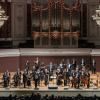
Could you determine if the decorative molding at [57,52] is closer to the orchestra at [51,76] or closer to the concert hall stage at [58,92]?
the orchestra at [51,76]

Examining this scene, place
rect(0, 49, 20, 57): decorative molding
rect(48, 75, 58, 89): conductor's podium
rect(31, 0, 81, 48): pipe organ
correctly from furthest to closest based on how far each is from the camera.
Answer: rect(31, 0, 81, 48): pipe organ
rect(0, 49, 20, 57): decorative molding
rect(48, 75, 58, 89): conductor's podium

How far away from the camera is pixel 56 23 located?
18.0 metres

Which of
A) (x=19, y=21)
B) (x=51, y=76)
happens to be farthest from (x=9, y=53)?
(x=51, y=76)

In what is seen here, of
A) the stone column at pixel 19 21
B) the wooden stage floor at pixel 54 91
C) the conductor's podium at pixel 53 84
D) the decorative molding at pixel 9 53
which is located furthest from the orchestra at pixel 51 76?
the stone column at pixel 19 21

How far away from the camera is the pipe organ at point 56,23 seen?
17734mm

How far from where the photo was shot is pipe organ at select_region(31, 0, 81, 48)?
17734 millimetres

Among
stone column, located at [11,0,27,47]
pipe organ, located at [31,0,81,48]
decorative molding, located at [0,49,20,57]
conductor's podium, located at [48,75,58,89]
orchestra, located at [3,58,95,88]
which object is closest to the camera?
conductor's podium, located at [48,75,58,89]

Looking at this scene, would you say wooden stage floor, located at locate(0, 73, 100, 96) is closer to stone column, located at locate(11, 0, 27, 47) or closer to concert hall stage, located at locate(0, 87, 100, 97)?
concert hall stage, located at locate(0, 87, 100, 97)

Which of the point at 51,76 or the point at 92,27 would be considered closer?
the point at 51,76

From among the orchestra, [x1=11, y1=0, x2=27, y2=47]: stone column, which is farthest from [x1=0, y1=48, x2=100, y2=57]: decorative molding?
the orchestra

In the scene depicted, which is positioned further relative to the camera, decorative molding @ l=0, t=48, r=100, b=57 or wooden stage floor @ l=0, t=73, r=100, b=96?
decorative molding @ l=0, t=48, r=100, b=57

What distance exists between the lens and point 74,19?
1808cm

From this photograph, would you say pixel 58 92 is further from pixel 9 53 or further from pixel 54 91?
pixel 9 53

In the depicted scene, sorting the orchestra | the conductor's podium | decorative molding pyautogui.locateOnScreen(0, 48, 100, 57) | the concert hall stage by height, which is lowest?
the concert hall stage
